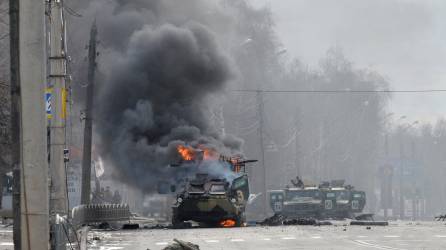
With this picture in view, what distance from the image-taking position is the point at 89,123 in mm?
38719

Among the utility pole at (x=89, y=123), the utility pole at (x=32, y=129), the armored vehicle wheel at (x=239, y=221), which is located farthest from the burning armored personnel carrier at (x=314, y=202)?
the utility pole at (x=32, y=129)

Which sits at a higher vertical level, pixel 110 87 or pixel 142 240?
pixel 110 87

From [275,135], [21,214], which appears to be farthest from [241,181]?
[275,135]

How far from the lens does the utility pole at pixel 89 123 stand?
38.1 m

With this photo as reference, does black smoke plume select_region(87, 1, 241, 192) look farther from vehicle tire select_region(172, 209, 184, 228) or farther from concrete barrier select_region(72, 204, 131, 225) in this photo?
vehicle tire select_region(172, 209, 184, 228)

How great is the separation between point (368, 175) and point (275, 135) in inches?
1044

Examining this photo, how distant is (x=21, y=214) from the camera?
1434 cm

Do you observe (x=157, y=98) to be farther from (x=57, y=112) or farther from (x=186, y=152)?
(x=57, y=112)

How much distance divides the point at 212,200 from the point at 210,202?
4.8 inches

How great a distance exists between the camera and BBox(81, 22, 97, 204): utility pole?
125ft

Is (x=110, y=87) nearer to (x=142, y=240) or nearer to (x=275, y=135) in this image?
(x=142, y=240)

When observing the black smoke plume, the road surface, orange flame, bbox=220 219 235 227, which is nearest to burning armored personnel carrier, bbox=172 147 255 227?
orange flame, bbox=220 219 235 227

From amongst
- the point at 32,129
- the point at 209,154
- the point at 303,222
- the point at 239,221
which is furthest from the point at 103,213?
the point at 32,129

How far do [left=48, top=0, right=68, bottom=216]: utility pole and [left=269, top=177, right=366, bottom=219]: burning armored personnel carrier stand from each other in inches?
1127
